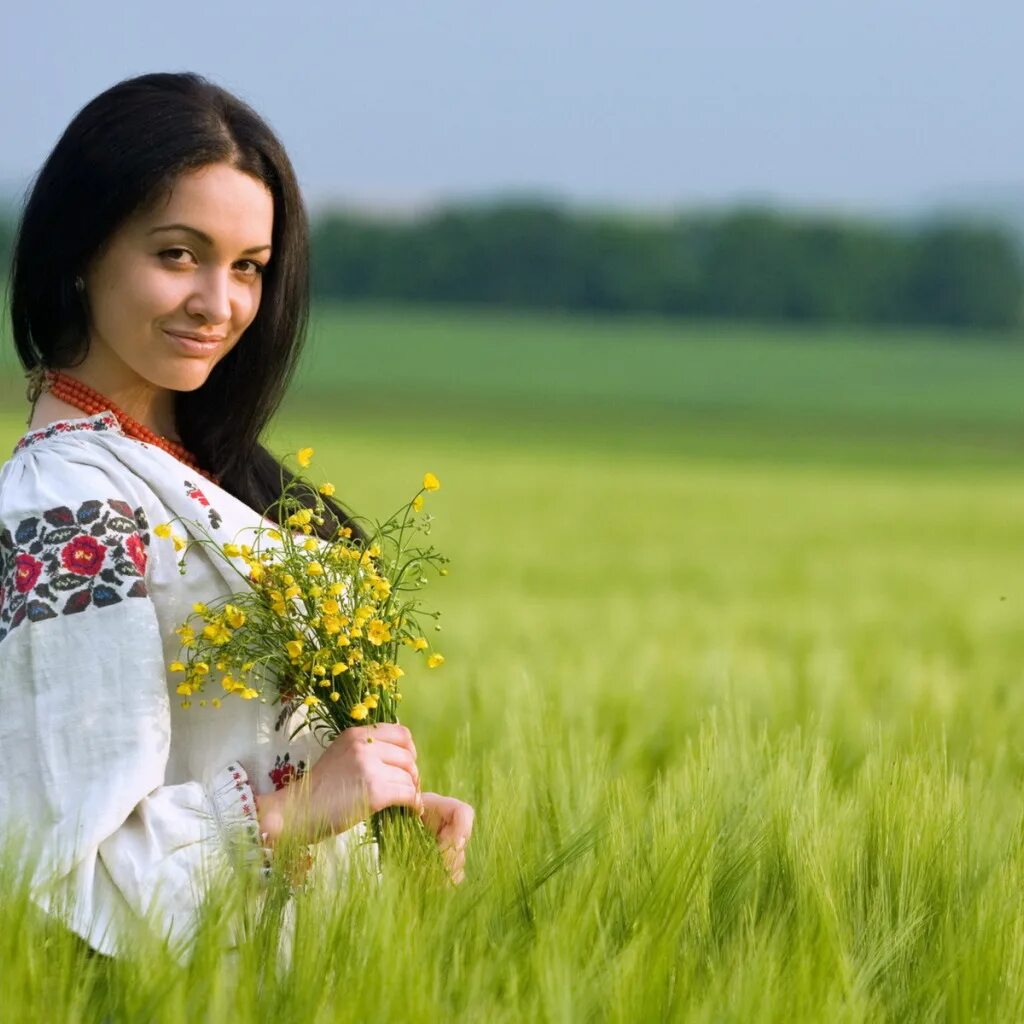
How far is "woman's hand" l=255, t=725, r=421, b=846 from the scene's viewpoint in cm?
179

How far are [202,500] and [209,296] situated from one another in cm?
25

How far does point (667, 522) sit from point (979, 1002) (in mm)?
12008

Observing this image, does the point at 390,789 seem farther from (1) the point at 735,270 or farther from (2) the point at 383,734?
(1) the point at 735,270

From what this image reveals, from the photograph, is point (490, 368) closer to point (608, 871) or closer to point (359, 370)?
point (359, 370)

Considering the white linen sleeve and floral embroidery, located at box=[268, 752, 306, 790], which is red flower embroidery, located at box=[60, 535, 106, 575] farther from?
floral embroidery, located at box=[268, 752, 306, 790]

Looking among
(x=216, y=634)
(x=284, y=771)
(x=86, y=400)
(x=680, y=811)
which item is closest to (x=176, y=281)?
(x=86, y=400)

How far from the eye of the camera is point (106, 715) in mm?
1778

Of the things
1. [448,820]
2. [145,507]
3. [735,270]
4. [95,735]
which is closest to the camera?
[95,735]

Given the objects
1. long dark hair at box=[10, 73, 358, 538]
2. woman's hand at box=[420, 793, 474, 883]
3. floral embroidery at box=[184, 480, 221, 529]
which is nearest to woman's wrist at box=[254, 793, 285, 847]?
woman's hand at box=[420, 793, 474, 883]

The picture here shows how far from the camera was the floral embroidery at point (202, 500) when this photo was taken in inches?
76.0

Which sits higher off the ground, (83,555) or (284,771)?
(83,555)

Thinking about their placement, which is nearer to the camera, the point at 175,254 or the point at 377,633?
the point at 377,633

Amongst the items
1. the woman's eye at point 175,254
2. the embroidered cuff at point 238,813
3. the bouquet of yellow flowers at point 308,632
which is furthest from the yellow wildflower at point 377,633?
the woman's eye at point 175,254

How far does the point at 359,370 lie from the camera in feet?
122
